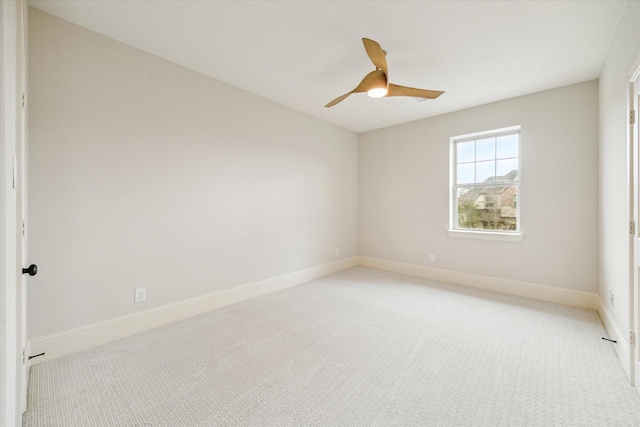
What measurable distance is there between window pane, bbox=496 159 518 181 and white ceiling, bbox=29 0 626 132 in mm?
889

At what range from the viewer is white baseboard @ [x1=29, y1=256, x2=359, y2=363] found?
2.06 metres

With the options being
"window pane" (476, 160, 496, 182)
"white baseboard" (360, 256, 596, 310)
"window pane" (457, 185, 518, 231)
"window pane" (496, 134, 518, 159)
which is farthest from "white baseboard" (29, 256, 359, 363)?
"window pane" (496, 134, 518, 159)

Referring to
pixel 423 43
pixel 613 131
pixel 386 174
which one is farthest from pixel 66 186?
pixel 613 131

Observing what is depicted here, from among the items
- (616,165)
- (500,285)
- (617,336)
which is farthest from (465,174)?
(617,336)

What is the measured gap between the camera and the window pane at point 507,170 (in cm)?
362

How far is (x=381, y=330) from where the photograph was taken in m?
2.55

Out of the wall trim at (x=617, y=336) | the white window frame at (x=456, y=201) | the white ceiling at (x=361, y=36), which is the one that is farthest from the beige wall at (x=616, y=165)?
the white window frame at (x=456, y=201)

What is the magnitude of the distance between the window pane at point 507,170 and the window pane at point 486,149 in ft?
0.47

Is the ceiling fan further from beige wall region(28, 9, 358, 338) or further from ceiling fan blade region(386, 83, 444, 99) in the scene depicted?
beige wall region(28, 9, 358, 338)

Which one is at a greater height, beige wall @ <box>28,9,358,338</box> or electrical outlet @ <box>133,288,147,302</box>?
beige wall @ <box>28,9,358,338</box>

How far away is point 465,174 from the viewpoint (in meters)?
4.07

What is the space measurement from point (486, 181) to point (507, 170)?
279 millimetres

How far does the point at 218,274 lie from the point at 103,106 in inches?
74.7

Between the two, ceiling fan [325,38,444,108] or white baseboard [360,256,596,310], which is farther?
white baseboard [360,256,596,310]
